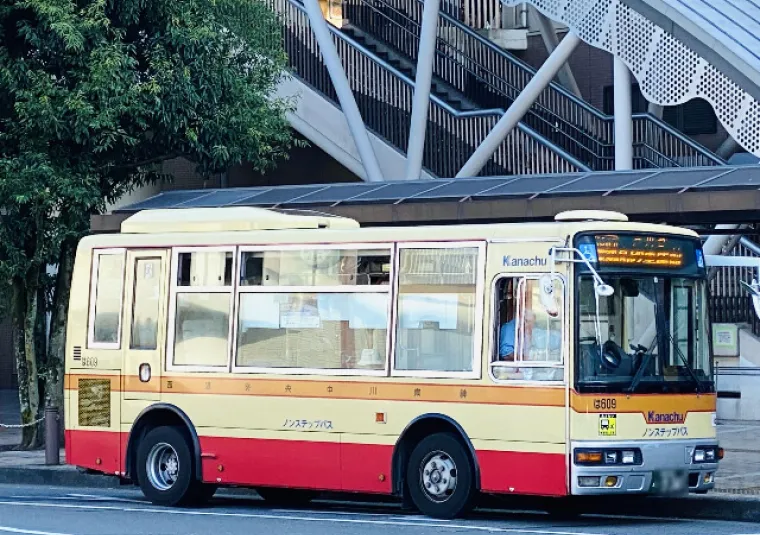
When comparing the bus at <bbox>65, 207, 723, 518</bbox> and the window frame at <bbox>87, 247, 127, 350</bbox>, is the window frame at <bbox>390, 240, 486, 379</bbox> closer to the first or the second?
the bus at <bbox>65, 207, 723, 518</bbox>

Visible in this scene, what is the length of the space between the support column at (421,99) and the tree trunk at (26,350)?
622 centimetres

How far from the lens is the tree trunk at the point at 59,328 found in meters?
24.0

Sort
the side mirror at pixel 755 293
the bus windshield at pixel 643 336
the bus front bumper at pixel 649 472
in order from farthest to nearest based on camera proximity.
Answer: the side mirror at pixel 755 293
the bus windshield at pixel 643 336
the bus front bumper at pixel 649 472

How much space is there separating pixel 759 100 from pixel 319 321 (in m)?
8.34

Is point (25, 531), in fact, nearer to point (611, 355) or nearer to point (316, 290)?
point (316, 290)

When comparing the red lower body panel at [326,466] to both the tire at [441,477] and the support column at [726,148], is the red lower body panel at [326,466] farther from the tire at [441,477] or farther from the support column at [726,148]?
the support column at [726,148]

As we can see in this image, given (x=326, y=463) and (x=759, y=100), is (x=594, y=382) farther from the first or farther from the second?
(x=759, y=100)

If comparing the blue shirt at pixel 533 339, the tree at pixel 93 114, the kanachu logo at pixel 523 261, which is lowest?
the blue shirt at pixel 533 339

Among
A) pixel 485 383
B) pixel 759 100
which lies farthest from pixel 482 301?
pixel 759 100

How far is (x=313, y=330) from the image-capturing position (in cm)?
1664

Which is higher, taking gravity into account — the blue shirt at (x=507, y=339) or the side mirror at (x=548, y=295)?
the side mirror at (x=548, y=295)

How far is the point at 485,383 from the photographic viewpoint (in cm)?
1534

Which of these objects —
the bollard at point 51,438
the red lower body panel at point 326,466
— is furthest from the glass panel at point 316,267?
the bollard at point 51,438

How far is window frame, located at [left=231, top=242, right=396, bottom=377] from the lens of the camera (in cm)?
1612
